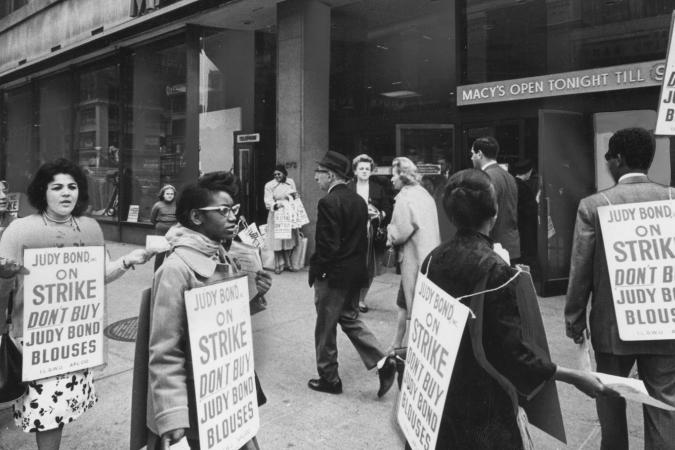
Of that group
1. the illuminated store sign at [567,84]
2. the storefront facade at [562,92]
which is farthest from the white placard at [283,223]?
the illuminated store sign at [567,84]

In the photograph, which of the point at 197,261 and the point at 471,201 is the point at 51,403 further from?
the point at 471,201

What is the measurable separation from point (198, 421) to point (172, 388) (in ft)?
0.54

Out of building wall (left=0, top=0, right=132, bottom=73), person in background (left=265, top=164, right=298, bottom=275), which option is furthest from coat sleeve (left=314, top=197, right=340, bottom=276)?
building wall (left=0, top=0, right=132, bottom=73)

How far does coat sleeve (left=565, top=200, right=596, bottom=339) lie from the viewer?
2.97m

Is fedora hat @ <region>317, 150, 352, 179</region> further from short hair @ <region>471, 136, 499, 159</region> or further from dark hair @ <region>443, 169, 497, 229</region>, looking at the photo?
dark hair @ <region>443, 169, 497, 229</region>

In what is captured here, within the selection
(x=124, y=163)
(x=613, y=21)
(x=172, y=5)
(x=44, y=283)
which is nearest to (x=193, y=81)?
(x=172, y=5)

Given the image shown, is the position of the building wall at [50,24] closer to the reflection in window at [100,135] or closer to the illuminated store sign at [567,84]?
the reflection in window at [100,135]

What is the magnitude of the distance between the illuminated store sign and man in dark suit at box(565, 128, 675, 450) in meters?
4.86

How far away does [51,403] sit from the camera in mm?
3066

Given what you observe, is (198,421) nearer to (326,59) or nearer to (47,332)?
(47,332)

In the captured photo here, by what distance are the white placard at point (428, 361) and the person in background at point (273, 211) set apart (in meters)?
7.43

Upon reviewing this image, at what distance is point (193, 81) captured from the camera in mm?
12836

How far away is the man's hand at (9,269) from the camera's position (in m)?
2.84

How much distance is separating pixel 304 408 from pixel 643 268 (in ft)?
8.57
